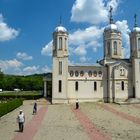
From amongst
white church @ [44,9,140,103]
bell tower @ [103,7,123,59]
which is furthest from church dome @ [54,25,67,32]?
bell tower @ [103,7,123,59]

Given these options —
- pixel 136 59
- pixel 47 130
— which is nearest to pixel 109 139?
pixel 47 130

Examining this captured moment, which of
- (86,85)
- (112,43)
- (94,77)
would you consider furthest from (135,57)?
(86,85)

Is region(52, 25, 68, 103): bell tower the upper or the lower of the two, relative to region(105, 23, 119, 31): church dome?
lower

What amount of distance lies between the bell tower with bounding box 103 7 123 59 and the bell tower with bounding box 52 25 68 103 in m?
8.10

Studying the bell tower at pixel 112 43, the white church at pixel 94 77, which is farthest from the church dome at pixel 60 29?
the bell tower at pixel 112 43

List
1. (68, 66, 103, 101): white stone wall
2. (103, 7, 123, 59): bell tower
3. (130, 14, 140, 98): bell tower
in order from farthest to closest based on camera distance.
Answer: (103, 7, 123, 59): bell tower < (130, 14, 140, 98): bell tower < (68, 66, 103, 101): white stone wall

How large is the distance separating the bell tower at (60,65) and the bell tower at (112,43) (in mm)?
8096

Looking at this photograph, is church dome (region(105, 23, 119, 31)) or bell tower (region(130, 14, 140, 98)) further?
church dome (region(105, 23, 119, 31))

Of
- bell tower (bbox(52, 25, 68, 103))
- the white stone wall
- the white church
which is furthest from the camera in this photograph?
the white stone wall

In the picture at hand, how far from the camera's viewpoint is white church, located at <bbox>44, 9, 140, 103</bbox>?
1887 inches

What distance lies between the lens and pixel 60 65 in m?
48.2

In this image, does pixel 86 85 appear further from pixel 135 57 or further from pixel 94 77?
pixel 135 57

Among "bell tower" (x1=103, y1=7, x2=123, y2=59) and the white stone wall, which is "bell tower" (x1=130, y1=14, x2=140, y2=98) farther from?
the white stone wall

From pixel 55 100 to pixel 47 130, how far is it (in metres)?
27.0
